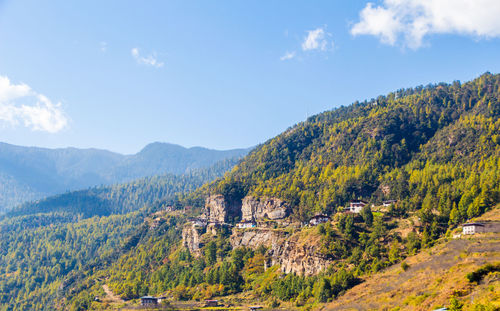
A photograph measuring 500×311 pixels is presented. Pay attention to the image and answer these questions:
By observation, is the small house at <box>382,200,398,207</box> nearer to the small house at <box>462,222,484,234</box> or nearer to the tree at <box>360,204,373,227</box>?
the tree at <box>360,204,373,227</box>

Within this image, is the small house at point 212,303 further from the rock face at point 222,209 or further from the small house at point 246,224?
the rock face at point 222,209

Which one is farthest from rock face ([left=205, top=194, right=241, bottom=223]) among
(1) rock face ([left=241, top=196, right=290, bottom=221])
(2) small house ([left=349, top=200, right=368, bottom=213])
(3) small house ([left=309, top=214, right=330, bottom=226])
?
(2) small house ([left=349, top=200, right=368, bottom=213])

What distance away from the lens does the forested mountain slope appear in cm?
9119

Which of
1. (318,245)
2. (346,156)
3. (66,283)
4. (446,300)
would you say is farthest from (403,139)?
(66,283)

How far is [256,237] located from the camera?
414 ft

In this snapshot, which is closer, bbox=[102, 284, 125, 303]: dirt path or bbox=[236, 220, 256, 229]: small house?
bbox=[102, 284, 125, 303]: dirt path

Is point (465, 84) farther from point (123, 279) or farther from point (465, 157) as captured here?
point (123, 279)

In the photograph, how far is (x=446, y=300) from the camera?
53.2 m

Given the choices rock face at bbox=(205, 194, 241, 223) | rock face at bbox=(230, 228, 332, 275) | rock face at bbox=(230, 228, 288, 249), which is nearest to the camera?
rock face at bbox=(230, 228, 332, 275)

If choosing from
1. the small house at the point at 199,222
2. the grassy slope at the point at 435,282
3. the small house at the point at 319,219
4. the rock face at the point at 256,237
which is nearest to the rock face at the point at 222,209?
the small house at the point at 199,222

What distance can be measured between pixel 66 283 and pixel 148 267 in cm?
4897

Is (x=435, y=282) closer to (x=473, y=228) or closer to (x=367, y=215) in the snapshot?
(x=473, y=228)

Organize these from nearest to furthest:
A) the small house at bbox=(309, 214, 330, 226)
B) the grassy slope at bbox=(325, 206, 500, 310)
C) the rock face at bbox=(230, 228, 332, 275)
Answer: the grassy slope at bbox=(325, 206, 500, 310), the rock face at bbox=(230, 228, 332, 275), the small house at bbox=(309, 214, 330, 226)

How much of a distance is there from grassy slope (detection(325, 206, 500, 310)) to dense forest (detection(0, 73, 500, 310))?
579 centimetres
